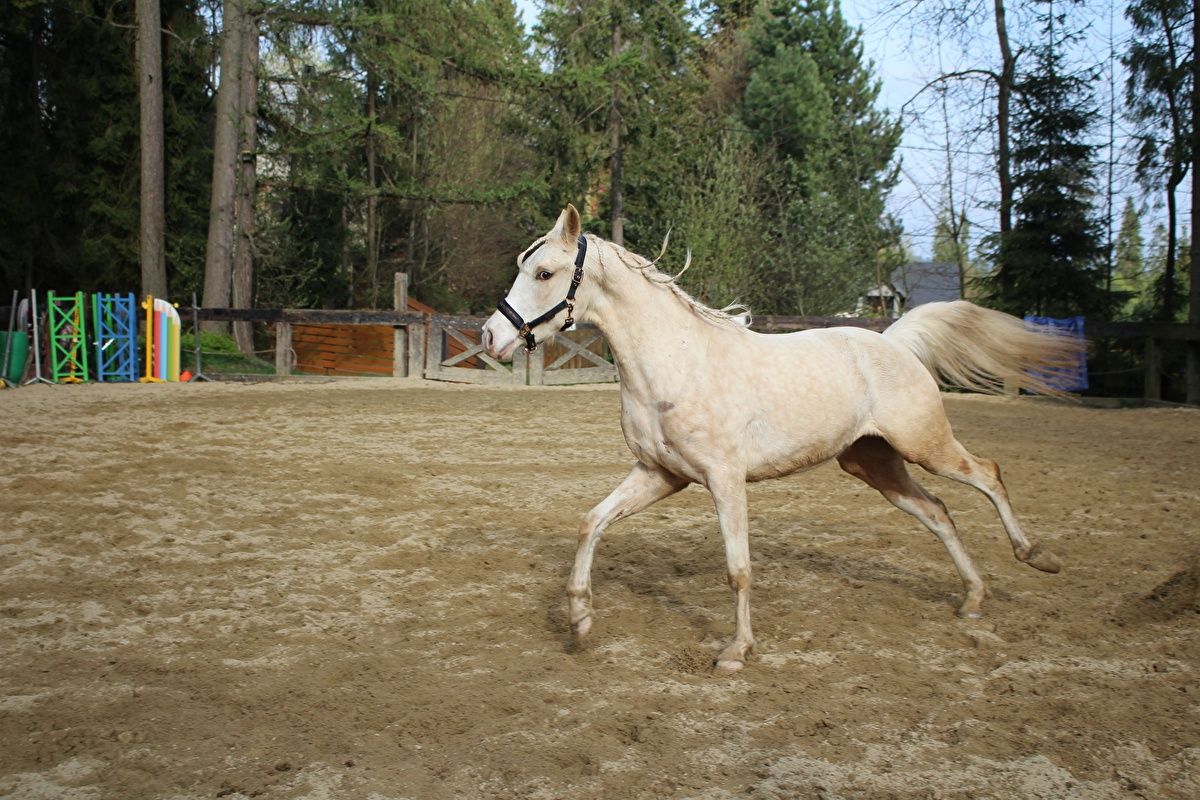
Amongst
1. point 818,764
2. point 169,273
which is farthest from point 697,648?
point 169,273

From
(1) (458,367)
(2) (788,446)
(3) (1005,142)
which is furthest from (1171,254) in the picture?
(2) (788,446)

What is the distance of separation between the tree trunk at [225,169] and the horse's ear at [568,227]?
17698 millimetres

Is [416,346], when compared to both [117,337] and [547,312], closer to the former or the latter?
Answer: [117,337]

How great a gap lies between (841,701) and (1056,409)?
12.6m

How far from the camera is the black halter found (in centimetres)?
419

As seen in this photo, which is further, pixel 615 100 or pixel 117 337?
pixel 615 100

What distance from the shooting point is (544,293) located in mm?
4246

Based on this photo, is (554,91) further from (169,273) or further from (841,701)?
(841,701)

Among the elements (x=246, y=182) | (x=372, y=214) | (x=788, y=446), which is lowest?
(x=788, y=446)

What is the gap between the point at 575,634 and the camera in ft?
13.9

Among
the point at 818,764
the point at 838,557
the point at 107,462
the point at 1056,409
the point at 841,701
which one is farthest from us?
the point at 1056,409

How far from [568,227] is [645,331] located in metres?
0.58

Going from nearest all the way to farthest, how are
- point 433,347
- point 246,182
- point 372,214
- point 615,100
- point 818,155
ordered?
point 433,347 < point 246,182 < point 615,100 < point 372,214 < point 818,155

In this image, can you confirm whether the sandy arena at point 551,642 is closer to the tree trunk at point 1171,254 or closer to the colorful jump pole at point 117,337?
the colorful jump pole at point 117,337
